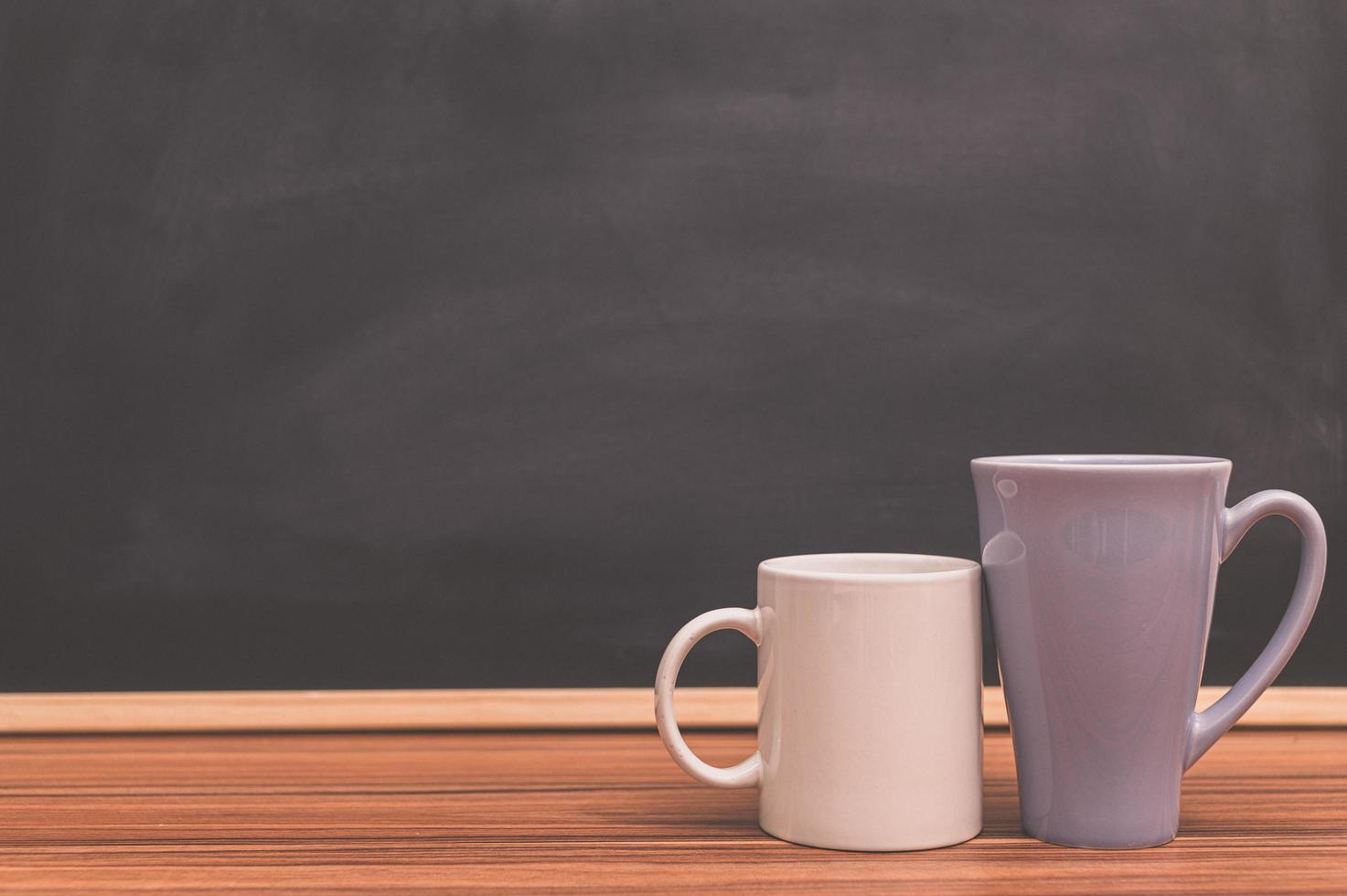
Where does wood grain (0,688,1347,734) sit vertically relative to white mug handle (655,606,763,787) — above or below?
below

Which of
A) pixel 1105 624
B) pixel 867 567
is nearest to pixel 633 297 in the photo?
pixel 867 567

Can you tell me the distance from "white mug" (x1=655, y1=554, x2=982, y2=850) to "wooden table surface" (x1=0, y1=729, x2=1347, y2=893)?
0.02m

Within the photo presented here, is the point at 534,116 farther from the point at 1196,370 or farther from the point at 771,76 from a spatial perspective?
the point at 1196,370

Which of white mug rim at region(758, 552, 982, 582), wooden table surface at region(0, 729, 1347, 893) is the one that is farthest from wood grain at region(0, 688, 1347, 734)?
white mug rim at region(758, 552, 982, 582)

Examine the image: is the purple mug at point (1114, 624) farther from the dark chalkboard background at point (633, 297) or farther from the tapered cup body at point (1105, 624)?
the dark chalkboard background at point (633, 297)

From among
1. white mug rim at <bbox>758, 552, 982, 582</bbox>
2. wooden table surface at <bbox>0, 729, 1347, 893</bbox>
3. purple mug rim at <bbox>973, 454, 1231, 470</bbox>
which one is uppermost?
purple mug rim at <bbox>973, 454, 1231, 470</bbox>

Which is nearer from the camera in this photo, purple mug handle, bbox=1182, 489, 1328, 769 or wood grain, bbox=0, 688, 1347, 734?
purple mug handle, bbox=1182, 489, 1328, 769

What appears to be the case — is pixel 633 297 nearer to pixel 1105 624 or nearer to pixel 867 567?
pixel 867 567

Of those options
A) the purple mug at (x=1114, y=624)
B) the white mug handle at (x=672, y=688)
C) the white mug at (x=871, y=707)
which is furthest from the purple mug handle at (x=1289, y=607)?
the white mug handle at (x=672, y=688)

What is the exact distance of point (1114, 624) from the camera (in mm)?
558

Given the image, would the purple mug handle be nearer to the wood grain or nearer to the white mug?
the white mug

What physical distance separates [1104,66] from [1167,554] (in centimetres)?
44

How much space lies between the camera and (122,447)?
84 centimetres

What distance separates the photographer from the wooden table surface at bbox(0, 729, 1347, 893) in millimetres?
542
